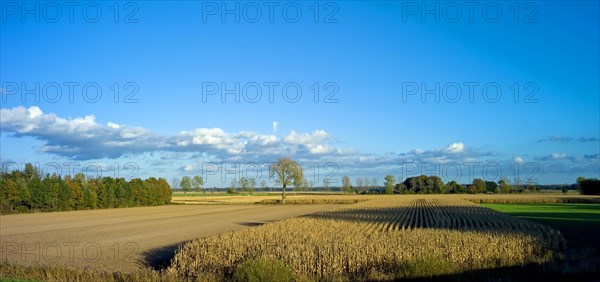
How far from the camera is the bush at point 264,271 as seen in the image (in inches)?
613

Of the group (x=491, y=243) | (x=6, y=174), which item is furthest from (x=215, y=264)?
(x=6, y=174)

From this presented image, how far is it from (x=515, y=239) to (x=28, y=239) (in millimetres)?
29731

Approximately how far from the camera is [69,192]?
261ft

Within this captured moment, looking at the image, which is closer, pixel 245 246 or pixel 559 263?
pixel 559 263

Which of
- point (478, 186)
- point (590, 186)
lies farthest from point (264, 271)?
point (478, 186)

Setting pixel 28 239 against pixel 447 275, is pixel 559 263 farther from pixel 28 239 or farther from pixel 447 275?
pixel 28 239

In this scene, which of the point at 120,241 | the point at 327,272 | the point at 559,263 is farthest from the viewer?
the point at 120,241

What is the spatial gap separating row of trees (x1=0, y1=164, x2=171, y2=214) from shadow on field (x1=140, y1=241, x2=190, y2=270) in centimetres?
5290

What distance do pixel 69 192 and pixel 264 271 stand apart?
73004 millimetres

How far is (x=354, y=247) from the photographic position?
64.2ft

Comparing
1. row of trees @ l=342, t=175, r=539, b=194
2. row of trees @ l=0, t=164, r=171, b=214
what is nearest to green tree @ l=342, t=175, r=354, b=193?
row of trees @ l=342, t=175, r=539, b=194

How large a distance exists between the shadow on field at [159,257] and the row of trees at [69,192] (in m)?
52.9

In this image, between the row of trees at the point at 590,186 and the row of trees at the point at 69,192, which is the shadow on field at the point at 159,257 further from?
the row of trees at the point at 590,186

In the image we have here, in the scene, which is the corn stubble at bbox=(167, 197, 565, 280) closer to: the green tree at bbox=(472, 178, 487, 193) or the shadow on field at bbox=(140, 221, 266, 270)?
the shadow on field at bbox=(140, 221, 266, 270)
